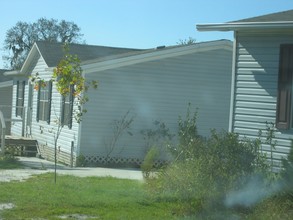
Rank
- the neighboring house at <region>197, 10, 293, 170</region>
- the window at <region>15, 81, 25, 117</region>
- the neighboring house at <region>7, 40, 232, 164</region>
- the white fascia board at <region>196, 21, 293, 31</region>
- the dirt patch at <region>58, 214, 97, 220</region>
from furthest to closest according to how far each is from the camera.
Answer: the window at <region>15, 81, 25, 117</region>
the neighboring house at <region>7, 40, 232, 164</region>
the neighboring house at <region>197, 10, 293, 170</region>
the white fascia board at <region>196, 21, 293, 31</region>
the dirt patch at <region>58, 214, 97, 220</region>

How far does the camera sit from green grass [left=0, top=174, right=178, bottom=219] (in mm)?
8828

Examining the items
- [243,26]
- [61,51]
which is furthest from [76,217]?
[61,51]

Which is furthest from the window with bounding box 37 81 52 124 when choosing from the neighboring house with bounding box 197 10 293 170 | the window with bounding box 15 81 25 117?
the neighboring house with bounding box 197 10 293 170

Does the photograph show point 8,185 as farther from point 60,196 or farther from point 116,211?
point 116,211

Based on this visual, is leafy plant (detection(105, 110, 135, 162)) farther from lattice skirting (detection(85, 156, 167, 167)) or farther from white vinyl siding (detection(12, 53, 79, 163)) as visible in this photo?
white vinyl siding (detection(12, 53, 79, 163))

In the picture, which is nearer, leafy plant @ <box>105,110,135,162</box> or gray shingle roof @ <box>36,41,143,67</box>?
leafy plant @ <box>105,110,135,162</box>

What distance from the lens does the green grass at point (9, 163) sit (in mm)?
16609

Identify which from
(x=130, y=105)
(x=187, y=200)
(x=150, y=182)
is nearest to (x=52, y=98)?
(x=130, y=105)

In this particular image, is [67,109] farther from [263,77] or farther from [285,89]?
[285,89]

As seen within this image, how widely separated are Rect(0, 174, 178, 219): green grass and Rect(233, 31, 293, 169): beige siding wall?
2419mm

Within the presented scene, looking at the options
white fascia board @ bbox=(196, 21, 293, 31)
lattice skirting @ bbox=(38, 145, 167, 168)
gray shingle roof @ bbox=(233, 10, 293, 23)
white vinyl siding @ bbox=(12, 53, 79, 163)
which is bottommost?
lattice skirting @ bbox=(38, 145, 167, 168)

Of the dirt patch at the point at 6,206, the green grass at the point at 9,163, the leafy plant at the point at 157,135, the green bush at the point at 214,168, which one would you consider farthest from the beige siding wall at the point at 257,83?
the green grass at the point at 9,163

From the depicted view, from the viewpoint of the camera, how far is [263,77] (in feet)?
36.1

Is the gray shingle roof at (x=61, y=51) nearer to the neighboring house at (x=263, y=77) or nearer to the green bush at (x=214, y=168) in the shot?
the neighboring house at (x=263, y=77)
